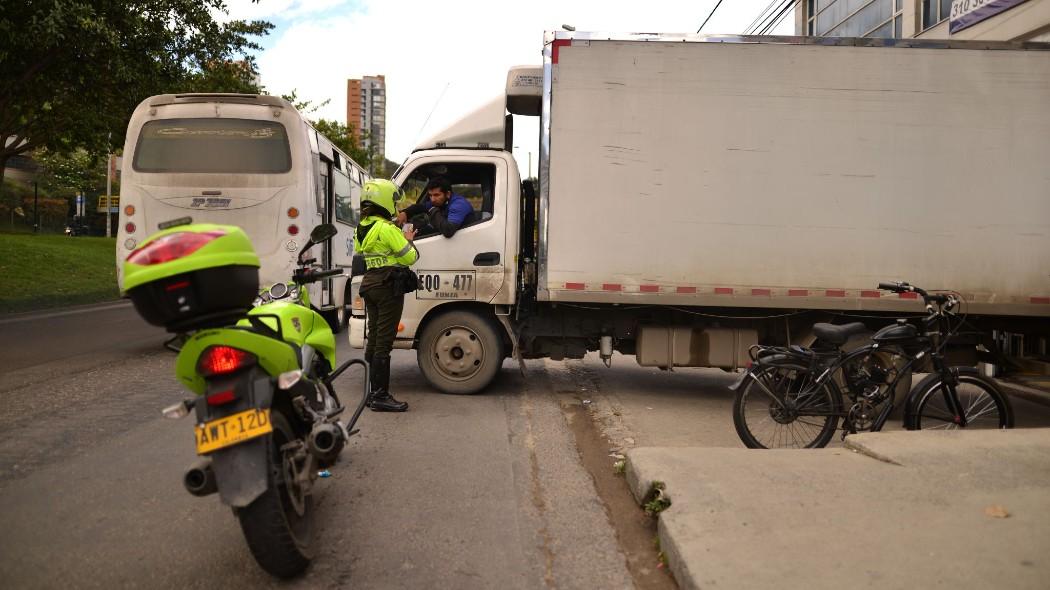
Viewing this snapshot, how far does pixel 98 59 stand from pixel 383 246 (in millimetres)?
11330

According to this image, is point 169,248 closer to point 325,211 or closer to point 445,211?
point 445,211

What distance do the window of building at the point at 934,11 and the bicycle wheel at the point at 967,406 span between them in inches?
448

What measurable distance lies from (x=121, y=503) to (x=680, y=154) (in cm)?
505

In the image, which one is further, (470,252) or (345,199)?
(345,199)

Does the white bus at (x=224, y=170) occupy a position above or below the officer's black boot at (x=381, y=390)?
above

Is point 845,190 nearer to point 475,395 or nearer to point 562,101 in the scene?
point 562,101

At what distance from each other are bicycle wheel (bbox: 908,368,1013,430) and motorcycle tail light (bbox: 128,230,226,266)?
16.0 feet

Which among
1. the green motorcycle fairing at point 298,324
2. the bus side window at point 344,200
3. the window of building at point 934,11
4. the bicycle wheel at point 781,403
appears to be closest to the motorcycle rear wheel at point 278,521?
the green motorcycle fairing at point 298,324

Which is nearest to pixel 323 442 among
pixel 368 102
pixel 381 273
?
pixel 381 273

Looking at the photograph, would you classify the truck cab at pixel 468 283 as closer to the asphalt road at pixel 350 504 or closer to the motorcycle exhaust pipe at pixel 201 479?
the asphalt road at pixel 350 504

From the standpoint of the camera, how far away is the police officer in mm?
6801

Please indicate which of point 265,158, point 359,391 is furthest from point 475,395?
point 265,158

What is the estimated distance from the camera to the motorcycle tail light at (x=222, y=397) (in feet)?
10.9

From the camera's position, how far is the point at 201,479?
3.34 meters
